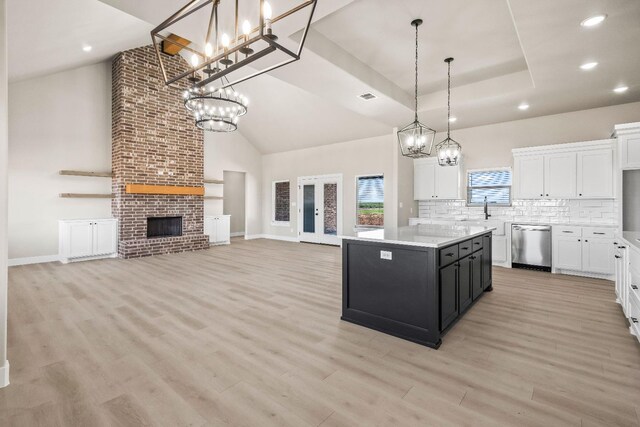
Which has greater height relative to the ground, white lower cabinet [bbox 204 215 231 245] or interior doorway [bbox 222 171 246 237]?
interior doorway [bbox 222 171 246 237]

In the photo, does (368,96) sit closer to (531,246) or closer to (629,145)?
(629,145)

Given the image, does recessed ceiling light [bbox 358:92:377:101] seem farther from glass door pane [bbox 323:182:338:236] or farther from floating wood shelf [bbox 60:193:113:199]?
floating wood shelf [bbox 60:193:113:199]

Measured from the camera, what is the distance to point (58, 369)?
2.30 m

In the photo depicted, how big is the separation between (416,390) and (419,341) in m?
0.72

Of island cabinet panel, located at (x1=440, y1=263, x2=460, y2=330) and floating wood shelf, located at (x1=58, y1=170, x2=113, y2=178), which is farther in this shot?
floating wood shelf, located at (x1=58, y1=170, x2=113, y2=178)

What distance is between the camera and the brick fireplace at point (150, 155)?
7.02 metres

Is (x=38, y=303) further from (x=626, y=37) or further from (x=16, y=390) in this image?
(x=626, y=37)

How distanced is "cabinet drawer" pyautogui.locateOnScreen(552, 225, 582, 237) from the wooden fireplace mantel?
7.98 meters

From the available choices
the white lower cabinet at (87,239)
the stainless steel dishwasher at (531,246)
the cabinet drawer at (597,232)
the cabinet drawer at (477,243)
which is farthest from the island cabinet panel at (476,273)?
the white lower cabinet at (87,239)

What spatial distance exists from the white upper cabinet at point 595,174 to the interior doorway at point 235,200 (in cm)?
949

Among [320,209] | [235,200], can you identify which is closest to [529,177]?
[320,209]

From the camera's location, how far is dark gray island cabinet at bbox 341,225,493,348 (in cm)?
270

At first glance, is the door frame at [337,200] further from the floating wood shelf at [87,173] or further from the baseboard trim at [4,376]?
the baseboard trim at [4,376]

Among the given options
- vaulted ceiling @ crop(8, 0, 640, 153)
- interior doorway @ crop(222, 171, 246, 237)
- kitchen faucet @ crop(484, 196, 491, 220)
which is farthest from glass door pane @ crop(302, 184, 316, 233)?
kitchen faucet @ crop(484, 196, 491, 220)
